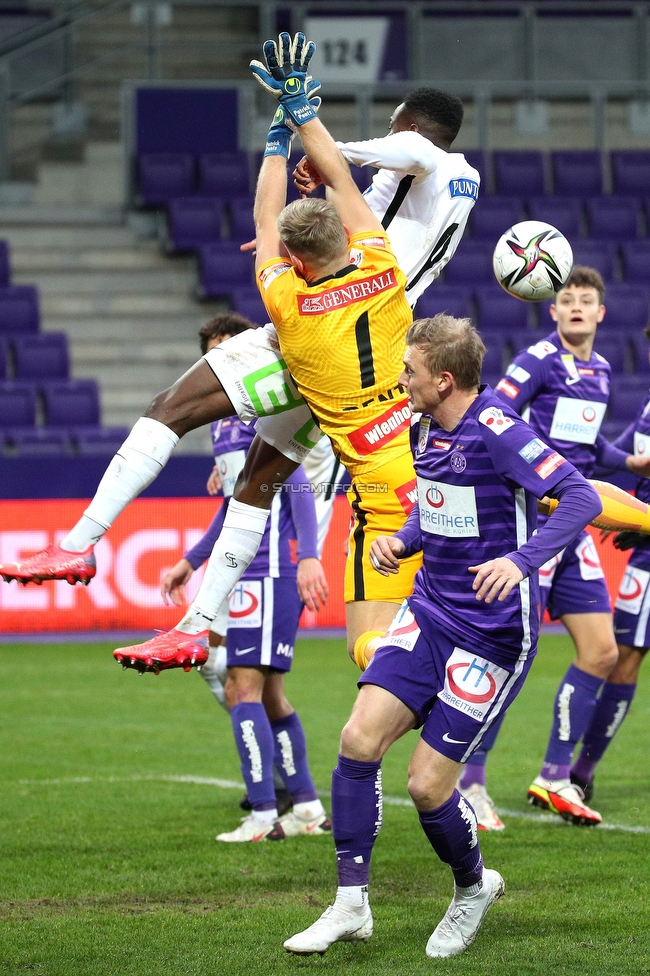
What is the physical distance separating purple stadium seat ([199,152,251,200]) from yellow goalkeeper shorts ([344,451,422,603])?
15.4 metres

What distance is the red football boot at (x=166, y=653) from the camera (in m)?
4.85

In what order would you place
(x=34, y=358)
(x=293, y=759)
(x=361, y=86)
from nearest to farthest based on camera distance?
(x=293, y=759)
(x=34, y=358)
(x=361, y=86)

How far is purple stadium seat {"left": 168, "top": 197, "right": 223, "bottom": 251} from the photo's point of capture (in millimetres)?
19719

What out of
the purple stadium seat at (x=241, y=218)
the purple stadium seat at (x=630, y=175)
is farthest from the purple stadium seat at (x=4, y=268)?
the purple stadium seat at (x=630, y=175)

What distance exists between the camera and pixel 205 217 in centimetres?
1977

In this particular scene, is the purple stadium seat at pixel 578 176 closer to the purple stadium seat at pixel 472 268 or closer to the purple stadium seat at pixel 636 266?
the purple stadium seat at pixel 636 266

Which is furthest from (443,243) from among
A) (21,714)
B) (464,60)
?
(464,60)

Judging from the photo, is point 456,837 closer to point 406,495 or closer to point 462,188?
point 406,495

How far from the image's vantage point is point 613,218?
20.3 meters

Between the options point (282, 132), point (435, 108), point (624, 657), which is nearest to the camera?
point (282, 132)

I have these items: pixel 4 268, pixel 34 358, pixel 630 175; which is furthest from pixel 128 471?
pixel 630 175

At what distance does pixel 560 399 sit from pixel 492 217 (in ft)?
43.0

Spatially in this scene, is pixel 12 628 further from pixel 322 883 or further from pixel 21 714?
pixel 322 883

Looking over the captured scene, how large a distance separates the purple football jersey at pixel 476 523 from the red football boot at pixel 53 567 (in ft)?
4.17
